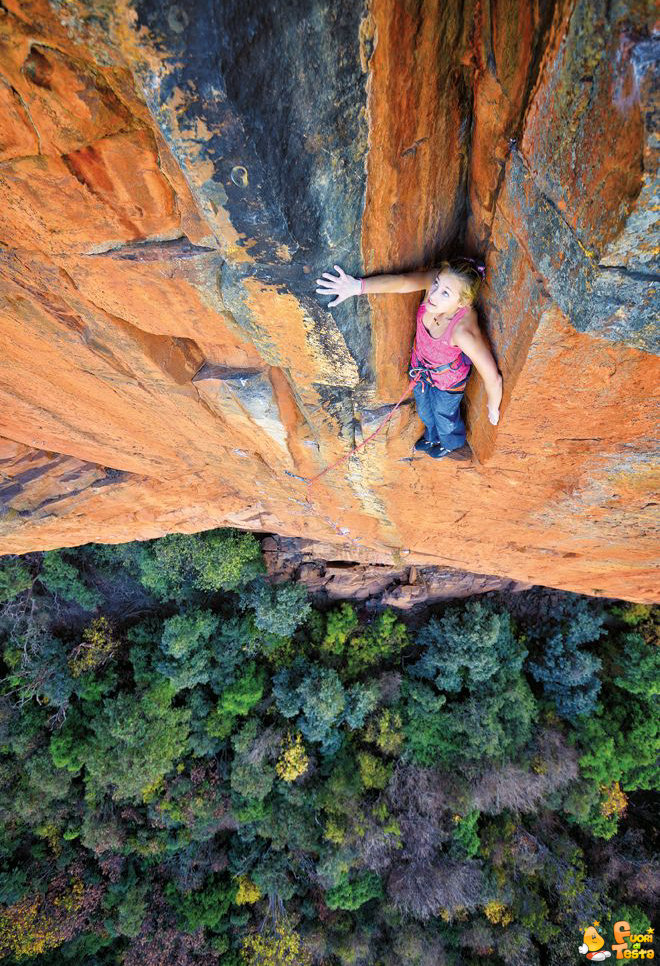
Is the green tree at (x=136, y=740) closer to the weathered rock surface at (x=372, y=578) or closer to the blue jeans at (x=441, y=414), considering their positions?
the weathered rock surface at (x=372, y=578)

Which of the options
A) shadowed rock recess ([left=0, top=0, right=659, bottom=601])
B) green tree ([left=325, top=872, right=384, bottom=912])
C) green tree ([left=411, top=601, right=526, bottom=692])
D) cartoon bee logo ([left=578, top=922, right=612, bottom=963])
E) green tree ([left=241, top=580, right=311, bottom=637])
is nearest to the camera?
shadowed rock recess ([left=0, top=0, right=659, bottom=601])

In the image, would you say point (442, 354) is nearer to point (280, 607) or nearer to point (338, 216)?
point (338, 216)

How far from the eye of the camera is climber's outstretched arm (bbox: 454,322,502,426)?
2930 mm

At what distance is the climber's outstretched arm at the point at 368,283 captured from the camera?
266cm

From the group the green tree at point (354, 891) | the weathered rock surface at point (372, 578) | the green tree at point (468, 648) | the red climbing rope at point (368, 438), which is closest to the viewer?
the red climbing rope at point (368, 438)

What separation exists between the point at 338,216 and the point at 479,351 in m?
1.18

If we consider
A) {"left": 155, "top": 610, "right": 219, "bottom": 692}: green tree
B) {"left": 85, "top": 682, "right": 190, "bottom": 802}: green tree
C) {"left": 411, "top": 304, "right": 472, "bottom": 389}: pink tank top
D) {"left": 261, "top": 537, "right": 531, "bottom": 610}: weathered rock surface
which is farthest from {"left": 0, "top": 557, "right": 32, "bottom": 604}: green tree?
{"left": 411, "top": 304, "right": 472, "bottom": 389}: pink tank top

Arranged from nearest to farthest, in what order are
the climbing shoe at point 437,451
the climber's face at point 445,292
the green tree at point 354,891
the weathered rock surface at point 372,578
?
the climber's face at point 445,292, the climbing shoe at point 437,451, the weathered rock surface at point 372,578, the green tree at point 354,891

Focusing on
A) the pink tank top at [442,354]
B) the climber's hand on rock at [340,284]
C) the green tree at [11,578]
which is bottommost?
the green tree at [11,578]

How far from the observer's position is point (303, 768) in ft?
A: 33.2

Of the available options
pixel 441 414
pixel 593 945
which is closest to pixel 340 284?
pixel 441 414

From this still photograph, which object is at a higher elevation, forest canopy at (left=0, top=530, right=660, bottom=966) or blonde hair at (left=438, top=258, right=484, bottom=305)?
blonde hair at (left=438, top=258, right=484, bottom=305)

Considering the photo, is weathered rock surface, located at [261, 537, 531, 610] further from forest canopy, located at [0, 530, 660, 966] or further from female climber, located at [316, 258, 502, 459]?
female climber, located at [316, 258, 502, 459]

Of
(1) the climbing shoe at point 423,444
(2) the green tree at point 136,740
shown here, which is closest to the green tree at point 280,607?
(2) the green tree at point 136,740
